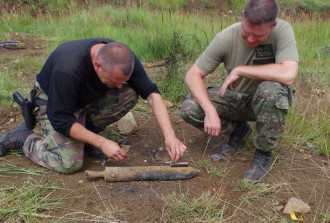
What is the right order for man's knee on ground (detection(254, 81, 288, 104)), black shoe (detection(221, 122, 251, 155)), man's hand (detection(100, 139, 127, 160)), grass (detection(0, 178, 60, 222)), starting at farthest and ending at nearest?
black shoe (detection(221, 122, 251, 155)) → man's knee on ground (detection(254, 81, 288, 104)) → man's hand (detection(100, 139, 127, 160)) → grass (detection(0, 178, 60, 222))

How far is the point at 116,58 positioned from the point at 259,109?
1020 millimetres

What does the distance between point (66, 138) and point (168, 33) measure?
3091 millimetres

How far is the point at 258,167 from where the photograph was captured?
2.87 m

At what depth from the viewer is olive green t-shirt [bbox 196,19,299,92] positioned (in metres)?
2.81

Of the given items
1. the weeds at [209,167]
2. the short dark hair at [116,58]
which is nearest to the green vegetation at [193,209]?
the weeds at [209,167]

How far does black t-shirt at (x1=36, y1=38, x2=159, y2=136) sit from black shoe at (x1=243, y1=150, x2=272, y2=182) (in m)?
1.02

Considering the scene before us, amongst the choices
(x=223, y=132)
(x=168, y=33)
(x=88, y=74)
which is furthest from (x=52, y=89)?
(x=168, y=33)

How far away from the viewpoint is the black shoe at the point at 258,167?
9.20 feet

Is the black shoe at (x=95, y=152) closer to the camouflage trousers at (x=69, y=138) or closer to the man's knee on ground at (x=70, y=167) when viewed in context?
the camouflage trousers at (x=69, y=138)

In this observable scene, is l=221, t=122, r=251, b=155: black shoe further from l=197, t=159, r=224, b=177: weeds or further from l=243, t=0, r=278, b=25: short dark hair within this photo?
l=243, t=0, r=278, b=25: short dark hair

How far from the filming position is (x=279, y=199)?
2.65m

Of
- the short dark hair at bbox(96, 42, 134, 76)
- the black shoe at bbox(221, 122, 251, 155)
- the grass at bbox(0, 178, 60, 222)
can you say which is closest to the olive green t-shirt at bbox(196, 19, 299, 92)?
the black shoe at bbox(221, 122, 251, 155)

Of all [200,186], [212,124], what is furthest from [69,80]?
[200,186]

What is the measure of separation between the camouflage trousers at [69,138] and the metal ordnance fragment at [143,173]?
21cm
